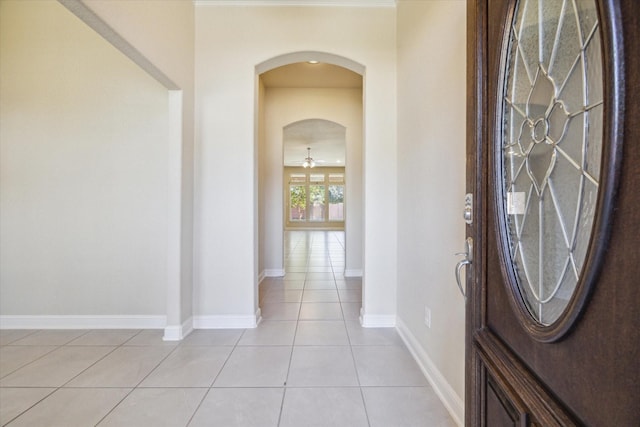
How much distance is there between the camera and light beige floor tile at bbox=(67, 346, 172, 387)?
6.46 feet

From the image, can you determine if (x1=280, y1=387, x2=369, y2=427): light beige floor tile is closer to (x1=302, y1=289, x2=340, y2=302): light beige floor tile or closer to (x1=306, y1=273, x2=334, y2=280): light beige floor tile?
(x1=302, y1=289, x2=340, y2=302): light beige floor tile

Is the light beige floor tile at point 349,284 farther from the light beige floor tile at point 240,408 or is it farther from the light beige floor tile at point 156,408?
the light beige floor tile at point 156,408

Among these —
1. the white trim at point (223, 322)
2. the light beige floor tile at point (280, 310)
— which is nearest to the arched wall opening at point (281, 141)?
the light beige floor tile at point (280, 310)

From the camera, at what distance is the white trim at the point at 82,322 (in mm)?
2816

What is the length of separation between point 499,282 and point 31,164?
3857 millimetres

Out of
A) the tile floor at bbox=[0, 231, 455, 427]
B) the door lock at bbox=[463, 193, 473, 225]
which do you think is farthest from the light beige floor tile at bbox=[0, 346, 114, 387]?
the door lock at bbox=[463, 193, 473, 225]

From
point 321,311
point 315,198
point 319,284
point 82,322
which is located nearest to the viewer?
point 82,322

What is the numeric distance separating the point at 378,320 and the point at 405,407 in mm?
1168

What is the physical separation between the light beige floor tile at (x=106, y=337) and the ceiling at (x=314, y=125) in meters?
3.47

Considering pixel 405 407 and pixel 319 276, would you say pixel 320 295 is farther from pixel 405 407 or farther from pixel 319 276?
pixel 405 407

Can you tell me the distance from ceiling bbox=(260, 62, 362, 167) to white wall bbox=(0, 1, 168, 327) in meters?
1.90

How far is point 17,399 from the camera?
1.79 metres

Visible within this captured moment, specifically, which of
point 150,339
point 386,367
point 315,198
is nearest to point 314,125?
point 150,339

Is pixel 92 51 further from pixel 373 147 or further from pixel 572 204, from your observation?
pixel 572 204
